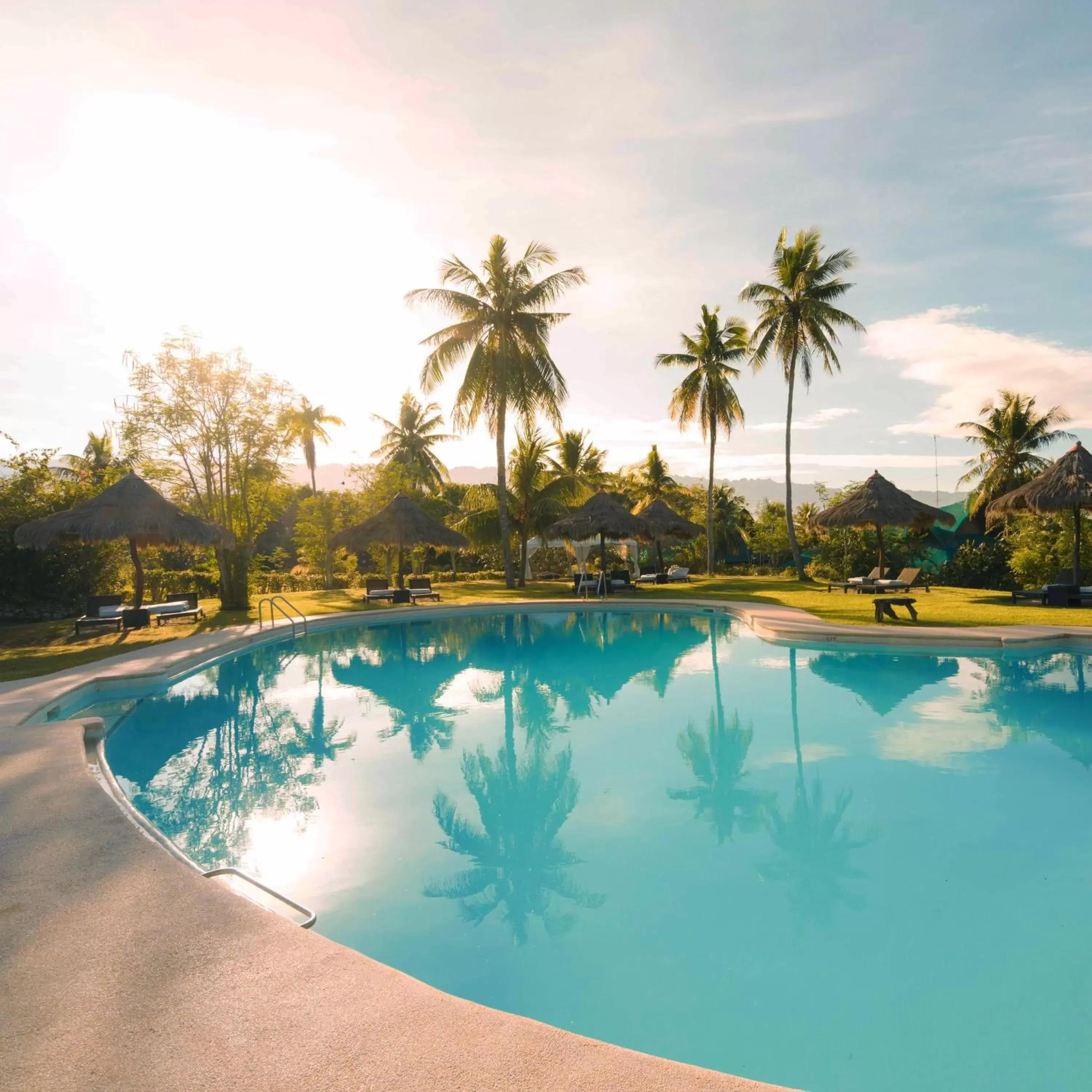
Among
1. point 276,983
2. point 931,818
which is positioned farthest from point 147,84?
point 931,818

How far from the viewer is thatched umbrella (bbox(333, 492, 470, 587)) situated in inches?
774

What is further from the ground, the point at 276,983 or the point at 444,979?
the point at 276,983

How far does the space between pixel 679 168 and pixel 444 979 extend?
1257 centimetres

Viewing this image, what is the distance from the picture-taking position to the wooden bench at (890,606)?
1306 centimetres

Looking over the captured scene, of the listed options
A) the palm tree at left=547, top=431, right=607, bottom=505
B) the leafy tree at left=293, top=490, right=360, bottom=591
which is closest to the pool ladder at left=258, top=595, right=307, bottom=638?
the leafy tree at left=293, top=490, right=360, bottom=591

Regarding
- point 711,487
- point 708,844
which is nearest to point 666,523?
point 711,487

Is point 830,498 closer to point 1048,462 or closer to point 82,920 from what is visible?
point 1048,462

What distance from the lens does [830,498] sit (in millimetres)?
27078

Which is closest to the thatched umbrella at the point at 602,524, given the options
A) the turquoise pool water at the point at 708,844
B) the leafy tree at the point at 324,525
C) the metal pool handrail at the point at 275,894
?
the leafy tree at the point at 324,525

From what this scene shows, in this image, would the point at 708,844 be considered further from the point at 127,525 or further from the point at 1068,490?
the point at 1068,490

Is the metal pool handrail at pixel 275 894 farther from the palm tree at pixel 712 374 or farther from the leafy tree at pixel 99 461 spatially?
the palm tree at pixel 712 374

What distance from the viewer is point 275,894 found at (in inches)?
148

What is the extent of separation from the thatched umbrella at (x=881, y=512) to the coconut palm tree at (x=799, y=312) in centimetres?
457

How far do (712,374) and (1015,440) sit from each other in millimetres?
12654
